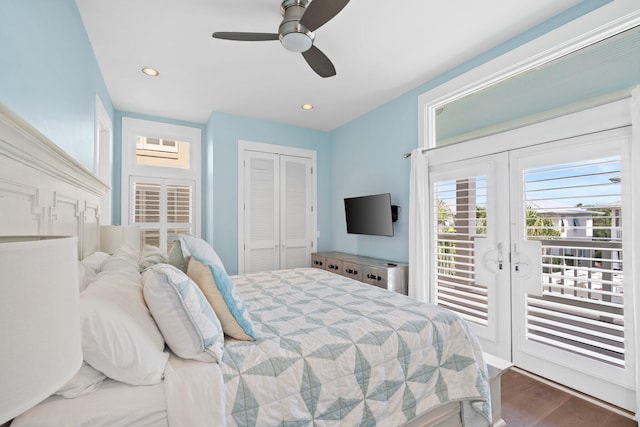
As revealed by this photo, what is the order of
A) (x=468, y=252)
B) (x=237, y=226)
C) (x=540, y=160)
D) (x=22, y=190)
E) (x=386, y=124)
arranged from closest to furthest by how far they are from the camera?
(x=22, y=190) → (x=540, y=160) → (x=468, y=252) → (x=386, y=124) → (x=237, y=226)

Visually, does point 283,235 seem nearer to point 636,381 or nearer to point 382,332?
point 382,332

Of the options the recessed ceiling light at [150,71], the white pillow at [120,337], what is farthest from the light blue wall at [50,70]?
the white pillow at [120,337]

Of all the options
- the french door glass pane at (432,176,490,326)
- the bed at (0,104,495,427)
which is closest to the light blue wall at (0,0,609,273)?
the bed at (0,104,495,427)

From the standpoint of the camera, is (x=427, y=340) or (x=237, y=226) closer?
(x=427, y=340)

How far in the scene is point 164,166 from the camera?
14.2ft

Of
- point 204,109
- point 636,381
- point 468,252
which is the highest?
point 204,109

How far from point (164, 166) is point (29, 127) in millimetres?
3712

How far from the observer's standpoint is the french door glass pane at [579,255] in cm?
202

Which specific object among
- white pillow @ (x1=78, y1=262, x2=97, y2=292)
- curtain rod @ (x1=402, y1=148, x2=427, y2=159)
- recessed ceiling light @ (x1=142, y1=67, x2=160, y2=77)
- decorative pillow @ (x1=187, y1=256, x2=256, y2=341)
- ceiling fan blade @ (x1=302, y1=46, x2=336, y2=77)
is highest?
recessed ceiling light @ (x1=142, y1=67, x2=160, y2=77)

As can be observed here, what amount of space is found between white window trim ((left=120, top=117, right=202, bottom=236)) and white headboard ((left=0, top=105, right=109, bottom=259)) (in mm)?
2538

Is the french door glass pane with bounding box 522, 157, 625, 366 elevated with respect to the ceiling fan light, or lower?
lower

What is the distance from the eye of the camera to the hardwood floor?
1.87 metres

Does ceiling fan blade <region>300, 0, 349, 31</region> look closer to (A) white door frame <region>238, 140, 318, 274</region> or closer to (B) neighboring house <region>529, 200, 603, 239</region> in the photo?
(B) neighboring house <region>529, 200, 603, 239</region>

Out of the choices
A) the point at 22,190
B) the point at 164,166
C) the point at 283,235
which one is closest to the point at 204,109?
the point at 164,166
